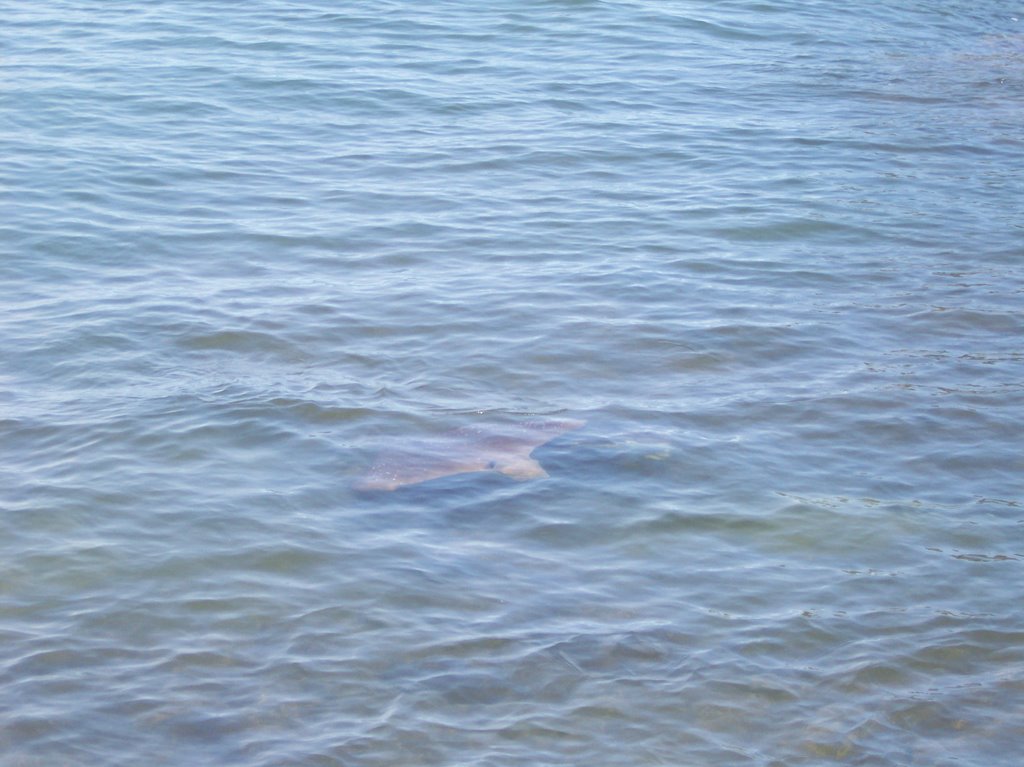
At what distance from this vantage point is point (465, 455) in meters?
6.39

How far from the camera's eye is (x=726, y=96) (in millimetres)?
13156

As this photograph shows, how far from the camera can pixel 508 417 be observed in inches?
271

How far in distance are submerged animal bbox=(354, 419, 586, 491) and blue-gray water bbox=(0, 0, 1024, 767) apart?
110mm

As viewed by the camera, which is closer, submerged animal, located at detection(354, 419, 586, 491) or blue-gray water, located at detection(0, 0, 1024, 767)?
blue-gray water, located at detection(0, 0, 1024, 767)

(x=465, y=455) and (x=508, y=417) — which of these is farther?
(x=508, y=417)

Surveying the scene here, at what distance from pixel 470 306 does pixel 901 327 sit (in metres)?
2.69

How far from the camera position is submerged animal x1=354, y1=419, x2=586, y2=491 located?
6.21 meters

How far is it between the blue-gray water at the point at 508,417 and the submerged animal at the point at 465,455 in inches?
4.3

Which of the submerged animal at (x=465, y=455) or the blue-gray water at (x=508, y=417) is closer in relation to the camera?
the blue-gray water at (x=508, y=417)

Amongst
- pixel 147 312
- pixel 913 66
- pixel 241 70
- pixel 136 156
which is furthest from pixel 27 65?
pixel 913 66

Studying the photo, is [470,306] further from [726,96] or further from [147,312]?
[726,96]

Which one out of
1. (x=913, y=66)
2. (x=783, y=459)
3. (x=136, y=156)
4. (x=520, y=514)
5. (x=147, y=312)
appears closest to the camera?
(x=520, y=514)

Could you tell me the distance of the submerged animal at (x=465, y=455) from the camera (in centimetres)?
621

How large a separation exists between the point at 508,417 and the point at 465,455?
56 cm
